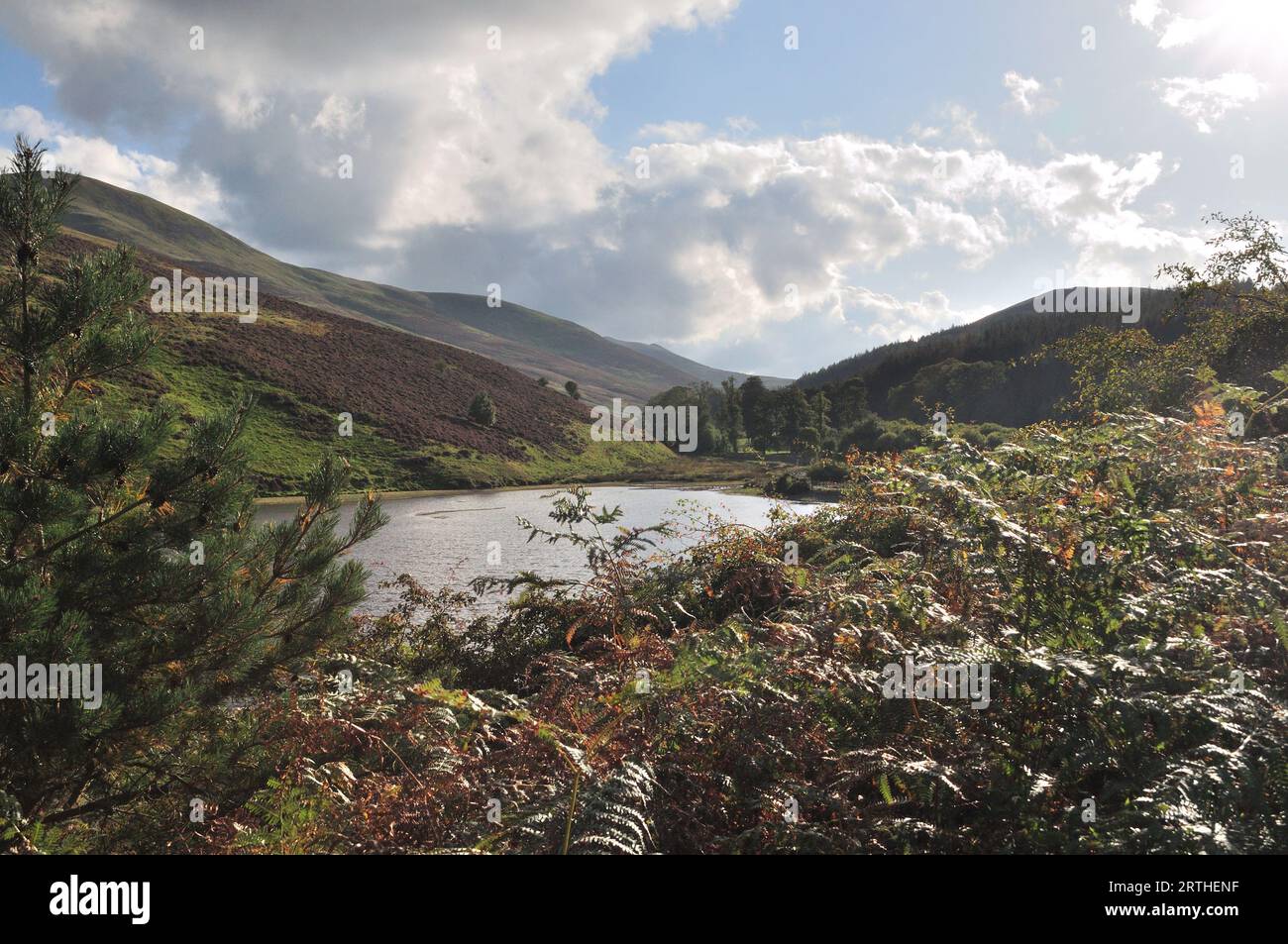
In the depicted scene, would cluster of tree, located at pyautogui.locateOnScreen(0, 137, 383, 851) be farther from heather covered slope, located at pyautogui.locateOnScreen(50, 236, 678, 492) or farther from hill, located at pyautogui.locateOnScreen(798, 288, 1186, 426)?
hill, located at pyautogui.locateOnScreen(798, 288, 1186, 426)

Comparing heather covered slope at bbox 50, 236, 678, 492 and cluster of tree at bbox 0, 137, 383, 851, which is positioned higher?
heather covered slope at bbox 50, 236, 678, 492

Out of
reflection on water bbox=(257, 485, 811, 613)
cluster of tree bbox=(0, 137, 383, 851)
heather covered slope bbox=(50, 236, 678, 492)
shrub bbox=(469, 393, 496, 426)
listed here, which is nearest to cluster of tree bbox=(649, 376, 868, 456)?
heather covered slope bbox=(50, 236, 678, 492)

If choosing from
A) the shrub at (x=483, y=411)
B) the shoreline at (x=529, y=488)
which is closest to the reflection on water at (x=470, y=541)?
the shoreline at (x=529, y=488)

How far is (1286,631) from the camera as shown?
294 centimetres

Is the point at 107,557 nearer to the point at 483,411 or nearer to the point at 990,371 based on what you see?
the point at 483,411

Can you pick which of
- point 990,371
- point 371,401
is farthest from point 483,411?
point 990,371

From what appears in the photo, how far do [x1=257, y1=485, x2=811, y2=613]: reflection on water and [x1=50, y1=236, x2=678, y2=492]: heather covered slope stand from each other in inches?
397

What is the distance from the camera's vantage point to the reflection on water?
54.0 ft

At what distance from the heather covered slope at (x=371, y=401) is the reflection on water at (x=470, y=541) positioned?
10082mm

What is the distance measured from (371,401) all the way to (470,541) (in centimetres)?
4684

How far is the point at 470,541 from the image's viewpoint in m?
24.2
